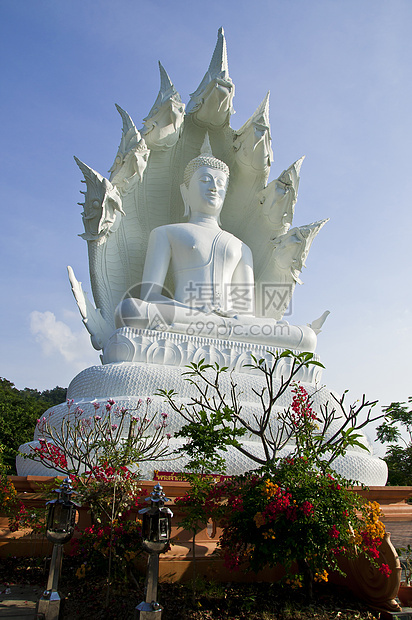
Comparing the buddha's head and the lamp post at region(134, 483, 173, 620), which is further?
the buddha's head

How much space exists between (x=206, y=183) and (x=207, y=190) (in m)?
0.13

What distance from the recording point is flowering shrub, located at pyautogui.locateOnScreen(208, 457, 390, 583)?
283 centimetres

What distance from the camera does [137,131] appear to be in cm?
739

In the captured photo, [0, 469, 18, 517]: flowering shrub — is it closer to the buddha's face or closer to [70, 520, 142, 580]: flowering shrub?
[70, 520, 142, 580]: flowering shrub

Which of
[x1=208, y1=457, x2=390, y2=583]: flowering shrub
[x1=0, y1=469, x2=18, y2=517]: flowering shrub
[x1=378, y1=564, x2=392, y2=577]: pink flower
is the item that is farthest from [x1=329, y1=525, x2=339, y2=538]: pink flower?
[x1=0, y1=469, x2=18, y2=517]: flowering shrub

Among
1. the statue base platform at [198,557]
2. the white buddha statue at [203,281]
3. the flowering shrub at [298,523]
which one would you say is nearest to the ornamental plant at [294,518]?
the flowering shrub at [298,523]

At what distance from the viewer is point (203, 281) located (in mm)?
7500

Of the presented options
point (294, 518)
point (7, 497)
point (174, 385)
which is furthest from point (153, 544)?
point (174, 385)

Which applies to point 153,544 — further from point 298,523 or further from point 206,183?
point 206,183

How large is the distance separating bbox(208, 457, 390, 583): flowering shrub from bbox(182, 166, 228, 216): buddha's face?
18.9 feet

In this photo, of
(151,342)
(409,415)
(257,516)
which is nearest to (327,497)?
(257,516)

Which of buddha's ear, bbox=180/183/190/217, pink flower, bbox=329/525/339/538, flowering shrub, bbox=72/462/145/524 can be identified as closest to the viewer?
pink flower, bbox=329/525/339/538

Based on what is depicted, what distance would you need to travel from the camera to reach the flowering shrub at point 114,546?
10.4 feet

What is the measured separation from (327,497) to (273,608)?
0.88 m
